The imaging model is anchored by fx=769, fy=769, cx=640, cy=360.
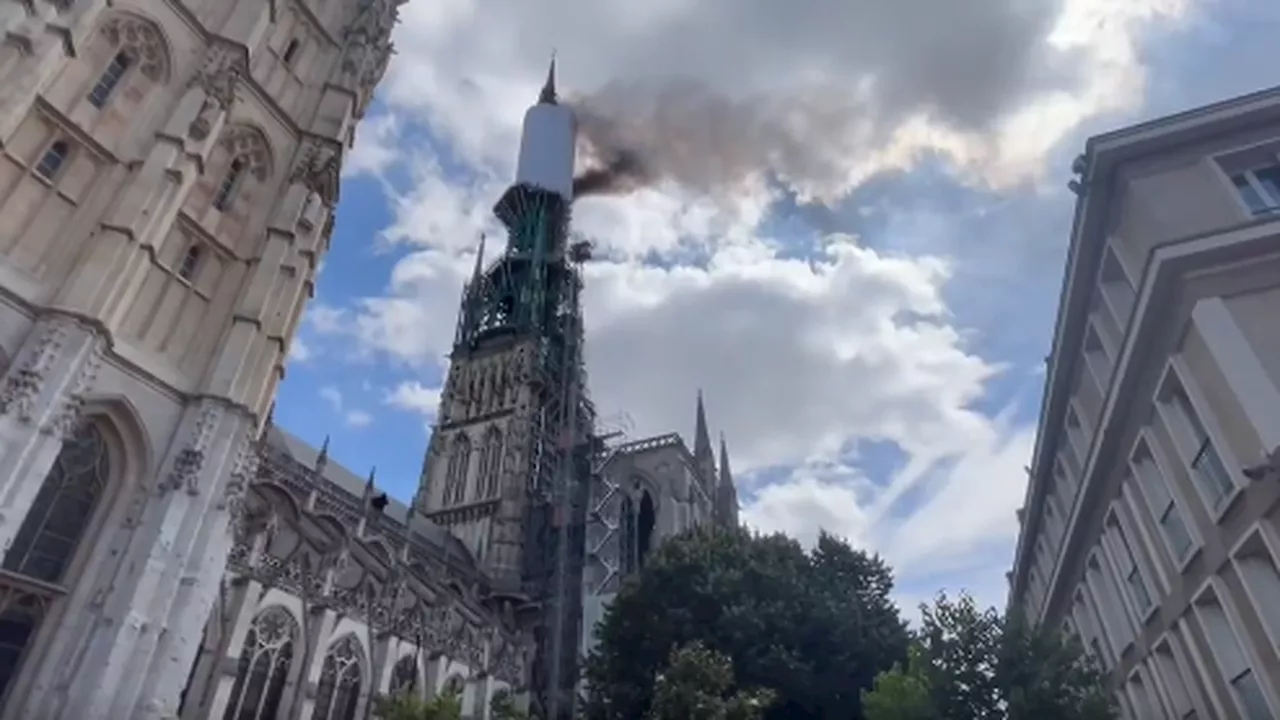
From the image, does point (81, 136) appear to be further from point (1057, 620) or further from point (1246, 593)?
point (1057, 620)

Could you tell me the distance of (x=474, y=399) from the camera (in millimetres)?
59312

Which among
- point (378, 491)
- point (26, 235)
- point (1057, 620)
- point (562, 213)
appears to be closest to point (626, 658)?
point (1057, 620)

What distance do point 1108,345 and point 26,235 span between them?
23.8m

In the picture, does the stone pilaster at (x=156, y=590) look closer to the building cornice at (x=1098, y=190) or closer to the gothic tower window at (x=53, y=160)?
the gothic tower window at (x=53, y=160)

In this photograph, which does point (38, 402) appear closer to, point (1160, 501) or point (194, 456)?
point (194, 456)

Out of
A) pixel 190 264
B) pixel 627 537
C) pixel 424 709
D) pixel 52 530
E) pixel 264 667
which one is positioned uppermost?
pixel 627 537

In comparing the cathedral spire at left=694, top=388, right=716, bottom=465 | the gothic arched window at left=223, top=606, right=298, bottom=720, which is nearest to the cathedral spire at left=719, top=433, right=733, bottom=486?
the cathedral spire at left=694, top=388, right=716, bottom=465

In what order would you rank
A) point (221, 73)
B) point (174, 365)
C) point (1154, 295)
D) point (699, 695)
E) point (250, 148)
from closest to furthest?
1. point (1154, 295)
2. point (174, 365)
3. point (699, 695)
4. point (221, 73)
5. point (250, 148)

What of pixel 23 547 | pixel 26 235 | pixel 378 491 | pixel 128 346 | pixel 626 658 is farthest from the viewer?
pixel 378 491

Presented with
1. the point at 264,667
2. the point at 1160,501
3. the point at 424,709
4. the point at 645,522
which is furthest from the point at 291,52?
the point at 645,522

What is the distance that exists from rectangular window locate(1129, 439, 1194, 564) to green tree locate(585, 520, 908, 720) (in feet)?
35.4

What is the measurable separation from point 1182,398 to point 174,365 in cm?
2169

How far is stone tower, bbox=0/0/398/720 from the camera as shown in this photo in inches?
567

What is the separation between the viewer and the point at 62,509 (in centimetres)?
1530
